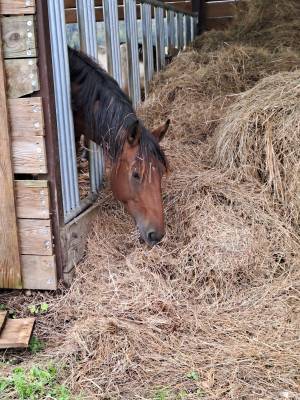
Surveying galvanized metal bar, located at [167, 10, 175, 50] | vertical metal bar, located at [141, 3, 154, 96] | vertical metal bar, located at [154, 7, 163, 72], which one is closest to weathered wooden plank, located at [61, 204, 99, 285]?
vertical metal bar, located at [141, 3, 154, 96]

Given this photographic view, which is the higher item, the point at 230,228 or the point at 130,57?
the point at 130,57

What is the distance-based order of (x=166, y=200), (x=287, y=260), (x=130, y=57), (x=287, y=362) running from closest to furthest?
1. (x=287, y=362)
2. (x=287, y=260)
3. (x=166, y=200)
4. (x=130, y=57)

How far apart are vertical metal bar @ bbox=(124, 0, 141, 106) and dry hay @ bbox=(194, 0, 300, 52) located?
1.57m

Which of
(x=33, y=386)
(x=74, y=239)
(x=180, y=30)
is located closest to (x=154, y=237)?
(x=74, y=239)

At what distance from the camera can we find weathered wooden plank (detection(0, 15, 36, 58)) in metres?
2.83

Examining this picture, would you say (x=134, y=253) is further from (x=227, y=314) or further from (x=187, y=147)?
(x=187, y=147)

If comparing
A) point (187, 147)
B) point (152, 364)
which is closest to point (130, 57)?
point (187, 147)

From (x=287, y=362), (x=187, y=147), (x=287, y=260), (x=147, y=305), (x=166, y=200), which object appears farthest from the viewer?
(x=187, y=147)

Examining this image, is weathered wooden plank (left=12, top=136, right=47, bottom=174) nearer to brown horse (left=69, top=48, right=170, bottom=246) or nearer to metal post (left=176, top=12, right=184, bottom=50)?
brown horse (left=69, top=48, right=170, bottom=246)

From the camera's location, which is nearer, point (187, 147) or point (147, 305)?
point (147, 305)

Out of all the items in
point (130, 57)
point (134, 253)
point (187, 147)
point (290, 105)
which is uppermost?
point (130, 57)

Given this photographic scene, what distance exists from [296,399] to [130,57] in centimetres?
388

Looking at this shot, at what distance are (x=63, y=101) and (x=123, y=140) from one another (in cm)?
47

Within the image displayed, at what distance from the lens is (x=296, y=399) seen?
218 cm
